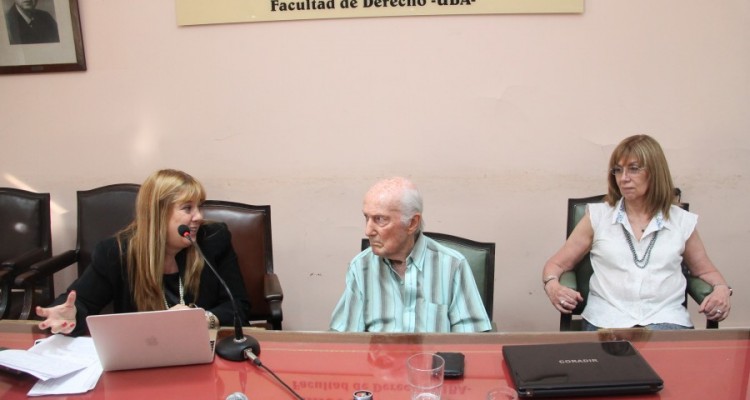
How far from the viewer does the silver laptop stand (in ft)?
4.51

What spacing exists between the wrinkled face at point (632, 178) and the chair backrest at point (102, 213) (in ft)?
6.54

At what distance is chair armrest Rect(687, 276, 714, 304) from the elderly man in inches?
34.2

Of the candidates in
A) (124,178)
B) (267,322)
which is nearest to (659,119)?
(267,322)

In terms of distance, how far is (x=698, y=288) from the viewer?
222cm

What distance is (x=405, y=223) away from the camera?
5.97ft

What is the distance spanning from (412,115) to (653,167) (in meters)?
1.07

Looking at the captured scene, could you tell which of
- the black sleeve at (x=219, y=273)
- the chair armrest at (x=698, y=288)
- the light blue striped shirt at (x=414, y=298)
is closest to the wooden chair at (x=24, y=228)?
the black sleeve at (x=219, y=273)

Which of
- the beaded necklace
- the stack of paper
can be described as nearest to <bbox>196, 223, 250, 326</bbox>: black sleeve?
the stack of paper

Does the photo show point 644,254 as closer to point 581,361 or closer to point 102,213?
point 581,361

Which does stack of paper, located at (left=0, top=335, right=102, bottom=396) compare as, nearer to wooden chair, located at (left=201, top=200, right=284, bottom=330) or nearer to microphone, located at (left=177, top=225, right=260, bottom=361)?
microphone, located at (left=177, top=225, right=260, bottom=361)

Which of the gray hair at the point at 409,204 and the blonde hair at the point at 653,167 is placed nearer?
the gray hair at the point at 409,204

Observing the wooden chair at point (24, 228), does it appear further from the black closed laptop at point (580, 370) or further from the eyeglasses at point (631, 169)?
the eyeglasses at point (631, 169)

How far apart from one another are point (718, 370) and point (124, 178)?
2576 millimetres

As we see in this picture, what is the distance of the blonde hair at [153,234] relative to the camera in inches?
78.4
